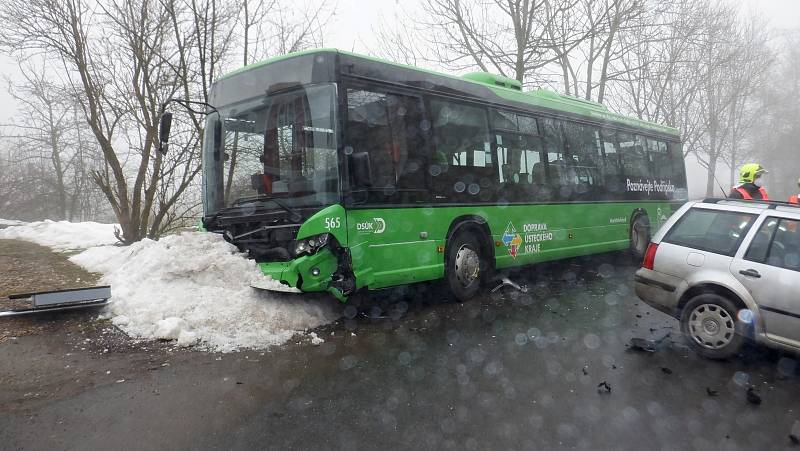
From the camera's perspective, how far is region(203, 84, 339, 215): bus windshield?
5.66 m

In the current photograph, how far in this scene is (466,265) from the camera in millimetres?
7270

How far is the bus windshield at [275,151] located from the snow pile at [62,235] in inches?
339

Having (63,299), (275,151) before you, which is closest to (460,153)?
(275,151)

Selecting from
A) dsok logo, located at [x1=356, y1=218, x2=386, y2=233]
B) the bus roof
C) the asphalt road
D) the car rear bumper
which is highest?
the bus roof

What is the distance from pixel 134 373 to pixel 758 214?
20.8 feet

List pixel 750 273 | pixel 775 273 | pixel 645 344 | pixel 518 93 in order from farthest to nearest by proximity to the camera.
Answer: pixel 518 93 → pixel 645 344 → pixel 750 273 → pixel 775 273

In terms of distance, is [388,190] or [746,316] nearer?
[746,316]

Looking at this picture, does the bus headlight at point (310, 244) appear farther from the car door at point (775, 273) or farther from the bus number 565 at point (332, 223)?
the car door at point (775, 273)

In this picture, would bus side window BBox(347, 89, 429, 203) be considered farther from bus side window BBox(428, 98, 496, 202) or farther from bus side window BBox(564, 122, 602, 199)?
bus side window BBox(564, 122, 602, 199)

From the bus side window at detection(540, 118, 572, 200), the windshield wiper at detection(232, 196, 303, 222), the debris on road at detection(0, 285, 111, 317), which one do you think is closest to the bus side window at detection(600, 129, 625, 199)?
the bus side window at detection(540, 118, 572, 200)

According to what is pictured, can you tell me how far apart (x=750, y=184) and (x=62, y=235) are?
17.5m

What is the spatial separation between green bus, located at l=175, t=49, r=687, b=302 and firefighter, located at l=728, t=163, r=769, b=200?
8.84 ft

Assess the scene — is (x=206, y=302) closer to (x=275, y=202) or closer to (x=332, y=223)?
(x=275, y=202)

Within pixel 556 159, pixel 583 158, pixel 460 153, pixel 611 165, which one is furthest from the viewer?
pixel 611 165
